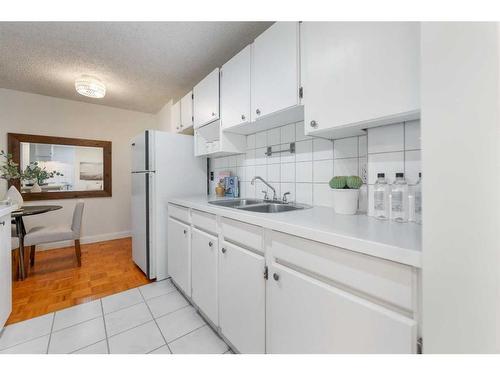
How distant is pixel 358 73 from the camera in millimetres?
942

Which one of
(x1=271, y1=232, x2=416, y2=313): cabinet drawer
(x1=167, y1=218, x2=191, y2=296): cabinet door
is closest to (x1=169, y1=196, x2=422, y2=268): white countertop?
(x1=271, y1=232, x2=416, y2=313): cabinet drawer

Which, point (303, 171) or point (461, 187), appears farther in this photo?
point (303, 171)

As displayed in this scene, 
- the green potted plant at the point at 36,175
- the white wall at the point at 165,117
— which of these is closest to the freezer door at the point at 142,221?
the white wall at the point at 165,117

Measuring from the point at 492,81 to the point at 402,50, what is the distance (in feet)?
1.50

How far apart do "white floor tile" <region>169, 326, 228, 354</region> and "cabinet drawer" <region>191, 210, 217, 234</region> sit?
69 centimetres

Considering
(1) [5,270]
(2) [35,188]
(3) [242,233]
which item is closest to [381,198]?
(3) [242,233]

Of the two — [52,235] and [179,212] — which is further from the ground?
[179,212]

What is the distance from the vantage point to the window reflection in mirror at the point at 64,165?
3053mm

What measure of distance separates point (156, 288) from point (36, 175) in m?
2.65

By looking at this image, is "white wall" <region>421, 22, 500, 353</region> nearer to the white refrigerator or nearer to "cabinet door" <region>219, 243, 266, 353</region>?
"cabinet door" <region>219, 243, 266, 353</region>

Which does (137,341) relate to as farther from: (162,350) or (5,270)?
(5,270)

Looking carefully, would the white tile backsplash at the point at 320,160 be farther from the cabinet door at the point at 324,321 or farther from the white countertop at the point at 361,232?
the cabinet door at the point at 324,321

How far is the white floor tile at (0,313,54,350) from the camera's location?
1.36 metres

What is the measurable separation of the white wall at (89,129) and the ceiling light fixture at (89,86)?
120 centimetres
